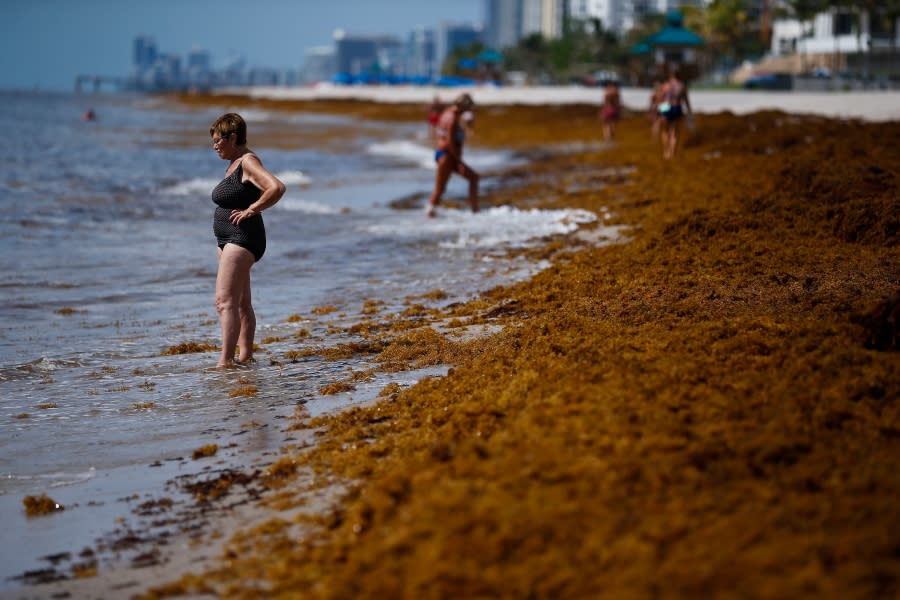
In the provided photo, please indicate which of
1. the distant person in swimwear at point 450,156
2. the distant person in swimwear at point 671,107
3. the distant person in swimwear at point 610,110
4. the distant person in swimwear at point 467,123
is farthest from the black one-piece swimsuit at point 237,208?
the distant person in swimwear at point 610,110

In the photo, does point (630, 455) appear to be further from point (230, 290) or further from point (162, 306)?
point (162, 306)

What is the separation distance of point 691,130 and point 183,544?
863 inches

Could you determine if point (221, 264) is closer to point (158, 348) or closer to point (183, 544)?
point (158, 348)

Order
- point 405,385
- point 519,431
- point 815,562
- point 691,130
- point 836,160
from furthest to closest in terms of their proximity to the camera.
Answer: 1. point 691,130
2. point 836,160
3. point 405,385
4. point 519,431
5. point 815,562

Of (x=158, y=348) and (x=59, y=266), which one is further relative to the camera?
(x=59, y=266)

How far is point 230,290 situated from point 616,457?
361 cm

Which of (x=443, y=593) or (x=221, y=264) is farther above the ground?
(x=221, y=264)

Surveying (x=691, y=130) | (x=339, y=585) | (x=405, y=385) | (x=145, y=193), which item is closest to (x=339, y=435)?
(x=405, y=385)

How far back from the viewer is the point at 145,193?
21578 mm

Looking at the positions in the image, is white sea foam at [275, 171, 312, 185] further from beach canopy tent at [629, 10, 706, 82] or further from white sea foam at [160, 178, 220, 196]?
beach canopy tent at [629, 10, 706, 82]

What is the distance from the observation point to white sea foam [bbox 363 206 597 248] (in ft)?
43.3

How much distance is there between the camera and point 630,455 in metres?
4.27

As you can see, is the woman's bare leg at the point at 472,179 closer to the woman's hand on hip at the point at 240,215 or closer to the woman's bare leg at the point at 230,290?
the woman's bare leg at the point at 230,290

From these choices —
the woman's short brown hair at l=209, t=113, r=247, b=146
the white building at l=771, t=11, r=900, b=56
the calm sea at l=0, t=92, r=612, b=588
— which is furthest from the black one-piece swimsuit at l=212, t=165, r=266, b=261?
the white building at l=771, t=11, r=900, b=56
